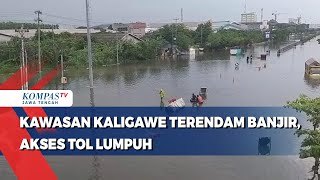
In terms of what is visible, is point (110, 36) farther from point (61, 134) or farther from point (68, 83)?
point (61, 134)

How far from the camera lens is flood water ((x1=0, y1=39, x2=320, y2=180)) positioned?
8984mm

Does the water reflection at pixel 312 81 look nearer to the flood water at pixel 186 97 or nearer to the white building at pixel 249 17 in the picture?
the flood water at pixel 186 97

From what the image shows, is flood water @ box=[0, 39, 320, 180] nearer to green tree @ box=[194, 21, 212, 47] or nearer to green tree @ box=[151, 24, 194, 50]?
green tree @ box=[151, 24, 194, 50]

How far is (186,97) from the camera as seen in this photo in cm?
1775

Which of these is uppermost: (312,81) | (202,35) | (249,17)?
(249,17)

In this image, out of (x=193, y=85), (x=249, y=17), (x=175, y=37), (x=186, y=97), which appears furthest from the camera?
(x=249, y=17)

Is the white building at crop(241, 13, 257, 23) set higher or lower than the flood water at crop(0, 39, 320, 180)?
higher

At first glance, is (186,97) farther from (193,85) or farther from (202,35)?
(202,35)

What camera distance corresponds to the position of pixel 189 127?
488 inches

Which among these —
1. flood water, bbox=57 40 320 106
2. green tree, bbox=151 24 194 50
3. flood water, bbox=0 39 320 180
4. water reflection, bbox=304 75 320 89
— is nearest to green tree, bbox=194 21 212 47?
green tree, bbox=151 24 194 50

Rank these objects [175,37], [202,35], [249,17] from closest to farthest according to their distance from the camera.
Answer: [175,37]
[202,35]
[249,17]

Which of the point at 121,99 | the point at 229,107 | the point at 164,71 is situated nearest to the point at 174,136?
the point at 229,107

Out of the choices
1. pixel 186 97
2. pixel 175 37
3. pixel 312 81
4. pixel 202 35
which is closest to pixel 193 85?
→ pixel 186 97

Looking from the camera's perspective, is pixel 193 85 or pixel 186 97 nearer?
pixel 186 97
